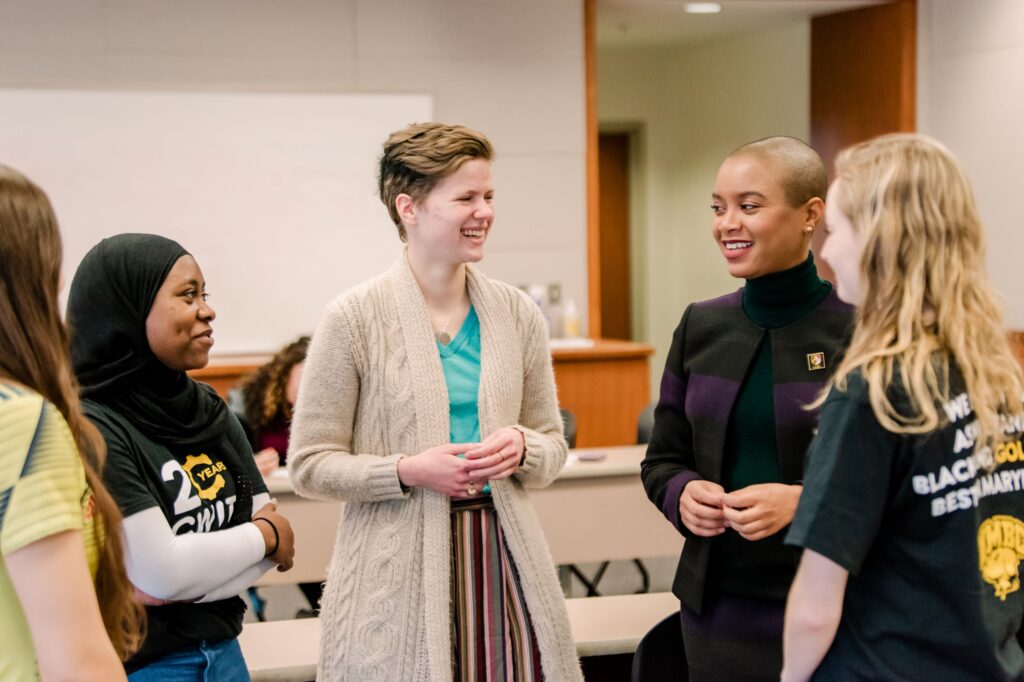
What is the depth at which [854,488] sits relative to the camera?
1.14 meters

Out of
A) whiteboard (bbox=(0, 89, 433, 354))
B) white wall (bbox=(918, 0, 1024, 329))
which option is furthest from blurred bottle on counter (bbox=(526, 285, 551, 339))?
white wall (bbox=(918, 0, 1024, 329))

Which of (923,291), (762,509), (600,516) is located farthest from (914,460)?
(600,516)

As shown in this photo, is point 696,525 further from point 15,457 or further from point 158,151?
point 158,151

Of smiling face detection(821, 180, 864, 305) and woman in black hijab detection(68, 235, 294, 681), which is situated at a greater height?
smiling face detection(821, 180, 864, 305)

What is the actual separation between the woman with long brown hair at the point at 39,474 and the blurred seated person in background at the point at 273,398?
7.67ft

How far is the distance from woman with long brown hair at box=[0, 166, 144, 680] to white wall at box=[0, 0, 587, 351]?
170 inches

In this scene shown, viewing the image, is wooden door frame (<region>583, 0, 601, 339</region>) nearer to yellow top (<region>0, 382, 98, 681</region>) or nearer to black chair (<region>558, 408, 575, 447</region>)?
black chair (<region>558, 408, 575, 447</region>)

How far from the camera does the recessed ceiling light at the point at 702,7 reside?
6.05 metres

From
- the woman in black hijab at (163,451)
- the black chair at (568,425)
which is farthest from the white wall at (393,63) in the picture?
the woman in black hijab at (163,451)

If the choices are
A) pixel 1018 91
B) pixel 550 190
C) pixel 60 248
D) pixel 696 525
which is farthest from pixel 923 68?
pixel 60 248

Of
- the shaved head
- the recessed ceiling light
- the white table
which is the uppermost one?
the recessed ceiling light

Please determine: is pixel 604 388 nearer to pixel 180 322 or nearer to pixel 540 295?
pixel 540 295

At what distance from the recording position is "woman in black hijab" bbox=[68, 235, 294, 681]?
1.42 meters

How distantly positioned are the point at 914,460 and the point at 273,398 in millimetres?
2651
